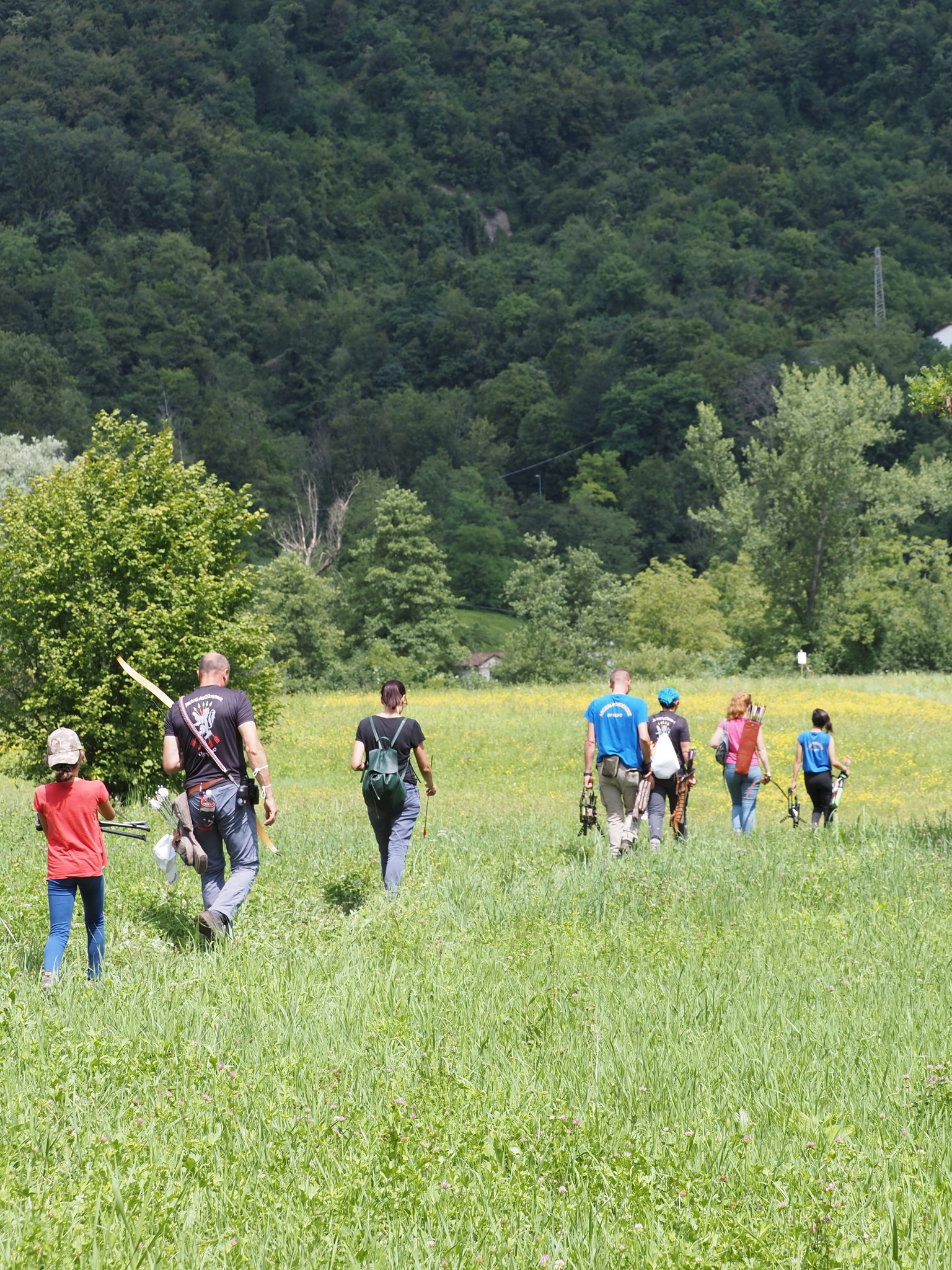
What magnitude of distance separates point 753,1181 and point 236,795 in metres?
4.48

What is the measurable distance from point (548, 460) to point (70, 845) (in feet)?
411

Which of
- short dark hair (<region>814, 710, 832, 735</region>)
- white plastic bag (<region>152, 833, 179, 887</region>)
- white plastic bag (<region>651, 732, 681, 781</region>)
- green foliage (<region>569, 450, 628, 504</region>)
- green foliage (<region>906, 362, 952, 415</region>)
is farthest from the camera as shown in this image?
green foliage (<region>569, 450, 628, 504</region>)

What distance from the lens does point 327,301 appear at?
167 metres

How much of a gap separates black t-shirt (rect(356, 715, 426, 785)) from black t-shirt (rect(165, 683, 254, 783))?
1371 millimetres

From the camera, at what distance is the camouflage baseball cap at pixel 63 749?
7336 mm

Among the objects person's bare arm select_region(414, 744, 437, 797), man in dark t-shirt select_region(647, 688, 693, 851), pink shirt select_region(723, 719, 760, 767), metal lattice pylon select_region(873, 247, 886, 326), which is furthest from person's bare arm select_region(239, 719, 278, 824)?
metal lattice pylon select_region(873, 247, 886, 326)

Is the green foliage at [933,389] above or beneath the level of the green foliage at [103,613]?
above

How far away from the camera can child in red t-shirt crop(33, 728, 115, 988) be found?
24.0 ft

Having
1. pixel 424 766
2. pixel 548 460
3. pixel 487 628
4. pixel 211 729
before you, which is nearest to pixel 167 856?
pixel 211 729

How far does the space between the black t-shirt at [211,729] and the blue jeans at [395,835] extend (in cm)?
166

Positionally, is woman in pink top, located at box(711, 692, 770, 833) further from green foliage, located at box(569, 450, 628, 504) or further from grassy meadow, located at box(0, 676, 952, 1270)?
green foliage, located at box(569, 450, 628, 504)

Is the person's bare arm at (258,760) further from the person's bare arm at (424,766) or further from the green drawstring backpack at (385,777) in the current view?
the person's bare arm at (424,766)

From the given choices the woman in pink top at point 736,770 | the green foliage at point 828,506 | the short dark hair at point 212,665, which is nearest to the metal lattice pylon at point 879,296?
the green foliage at point 828,506

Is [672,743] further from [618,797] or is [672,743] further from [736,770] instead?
[736,770]
